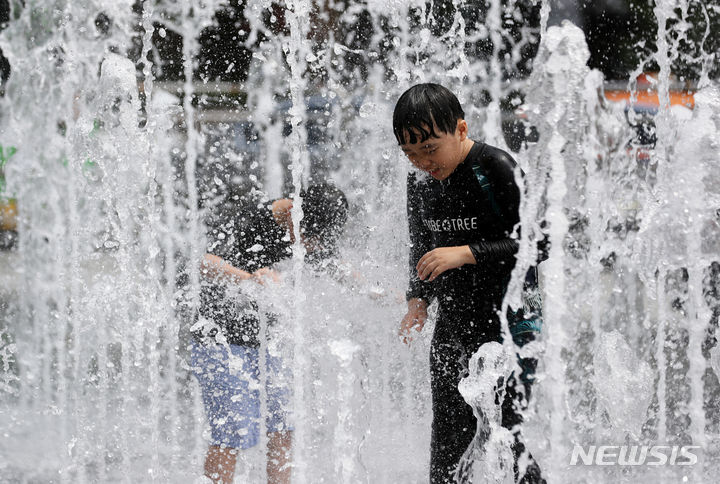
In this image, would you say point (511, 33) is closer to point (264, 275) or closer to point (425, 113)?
point (264, 275)

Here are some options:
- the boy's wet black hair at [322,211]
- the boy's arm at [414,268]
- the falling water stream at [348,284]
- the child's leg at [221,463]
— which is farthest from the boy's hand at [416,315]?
the child's leg at [221,463]

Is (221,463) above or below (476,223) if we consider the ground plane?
below

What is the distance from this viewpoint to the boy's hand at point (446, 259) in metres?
1.82

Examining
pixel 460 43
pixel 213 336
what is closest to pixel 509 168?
pixel 213 336

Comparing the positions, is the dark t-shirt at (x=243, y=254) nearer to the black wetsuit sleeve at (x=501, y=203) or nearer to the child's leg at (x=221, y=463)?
the child's leg at (x=221, y=463)

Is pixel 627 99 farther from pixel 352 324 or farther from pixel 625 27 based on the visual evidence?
pixel 352 324

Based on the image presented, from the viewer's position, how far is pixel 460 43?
24.5ft

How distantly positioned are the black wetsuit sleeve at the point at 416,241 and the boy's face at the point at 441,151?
189 mm

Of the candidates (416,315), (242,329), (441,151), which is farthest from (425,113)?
(242,329)

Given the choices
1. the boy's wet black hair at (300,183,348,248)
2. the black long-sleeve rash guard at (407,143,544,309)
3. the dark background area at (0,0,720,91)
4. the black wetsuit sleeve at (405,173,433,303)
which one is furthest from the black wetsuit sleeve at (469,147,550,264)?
the dark background area at (0,0,720,91)

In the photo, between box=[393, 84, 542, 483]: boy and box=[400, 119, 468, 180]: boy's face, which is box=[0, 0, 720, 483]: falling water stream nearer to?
box=[393, 84, 542, 483]: boy

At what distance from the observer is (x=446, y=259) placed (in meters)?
1.82

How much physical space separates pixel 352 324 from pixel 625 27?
402 inches

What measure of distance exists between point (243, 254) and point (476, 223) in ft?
2.40
